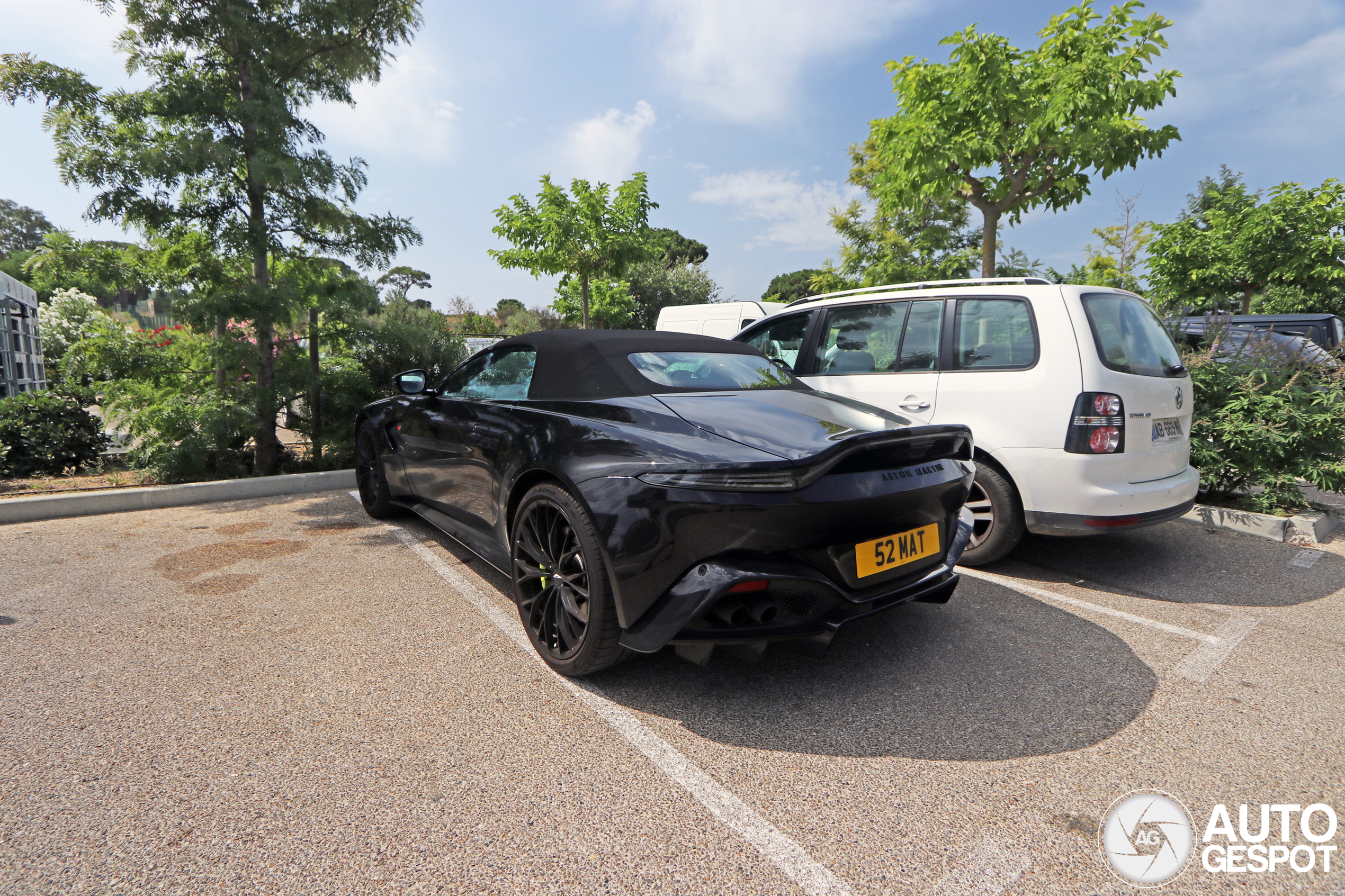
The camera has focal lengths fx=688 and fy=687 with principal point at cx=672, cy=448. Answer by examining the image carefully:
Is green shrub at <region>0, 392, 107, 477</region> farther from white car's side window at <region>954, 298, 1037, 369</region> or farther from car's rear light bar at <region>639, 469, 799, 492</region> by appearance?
white car's side window at <region>954, 298, 1037, 369</region>

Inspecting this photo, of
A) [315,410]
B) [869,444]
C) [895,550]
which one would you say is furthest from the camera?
[315,410]

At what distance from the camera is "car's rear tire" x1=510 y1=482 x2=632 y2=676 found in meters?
2.52

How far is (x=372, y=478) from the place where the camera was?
5367 mm

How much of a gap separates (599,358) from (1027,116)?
721 cm

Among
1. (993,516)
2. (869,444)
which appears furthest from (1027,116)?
(869,444)

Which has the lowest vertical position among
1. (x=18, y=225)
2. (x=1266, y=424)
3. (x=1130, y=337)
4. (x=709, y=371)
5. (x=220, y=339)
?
(x=1266, y=424)

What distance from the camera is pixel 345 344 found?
7.36m

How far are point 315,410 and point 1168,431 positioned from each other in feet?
24.4

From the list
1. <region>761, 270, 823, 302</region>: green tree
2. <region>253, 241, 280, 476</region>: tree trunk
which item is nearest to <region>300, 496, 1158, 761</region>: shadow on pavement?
<region>253, 241, 280, 476</region>: tree trunk

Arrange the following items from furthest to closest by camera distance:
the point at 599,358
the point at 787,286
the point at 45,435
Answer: the point at 787,286 → the point at 45,435 → the point at 599,358

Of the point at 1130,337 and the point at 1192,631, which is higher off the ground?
the point at 1130,337

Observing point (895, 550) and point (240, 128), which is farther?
point (240, 128)

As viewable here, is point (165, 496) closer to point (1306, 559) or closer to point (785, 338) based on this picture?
point (785, 338)

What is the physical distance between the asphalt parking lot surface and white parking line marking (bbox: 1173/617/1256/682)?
0.05 feet
